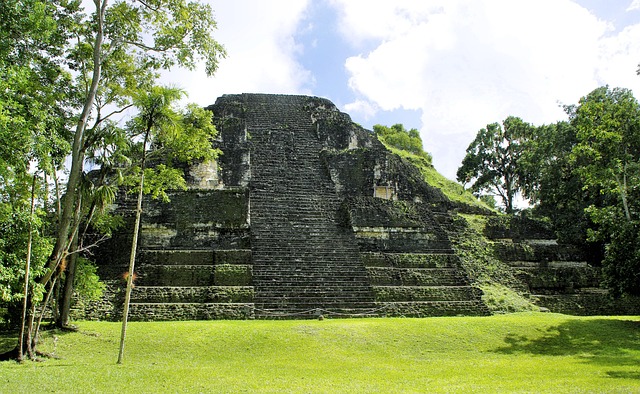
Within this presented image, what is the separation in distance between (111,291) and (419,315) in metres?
7.78

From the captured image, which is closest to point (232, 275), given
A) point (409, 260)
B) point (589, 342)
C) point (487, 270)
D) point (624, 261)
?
point (409, 260)

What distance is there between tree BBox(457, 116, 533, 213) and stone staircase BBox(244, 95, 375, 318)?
1451 centimetres

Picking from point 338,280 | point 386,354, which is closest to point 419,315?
point 338,280

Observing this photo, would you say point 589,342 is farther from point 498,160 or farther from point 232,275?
point 498,160

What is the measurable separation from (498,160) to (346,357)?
85.4 feet

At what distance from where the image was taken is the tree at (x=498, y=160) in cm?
3219

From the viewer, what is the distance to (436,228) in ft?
55.9

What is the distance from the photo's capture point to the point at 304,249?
50.0 feet

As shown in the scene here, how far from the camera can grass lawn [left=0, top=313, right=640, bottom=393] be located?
762 cm

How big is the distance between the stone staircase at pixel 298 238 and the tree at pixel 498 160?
47.6 feet

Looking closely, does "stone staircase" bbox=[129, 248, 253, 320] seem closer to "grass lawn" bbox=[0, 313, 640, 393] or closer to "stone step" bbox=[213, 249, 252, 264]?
"stone step" bbox=[213, 249, 252, 264]

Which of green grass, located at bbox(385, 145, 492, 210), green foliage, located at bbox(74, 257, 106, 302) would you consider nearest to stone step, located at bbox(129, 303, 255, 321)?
green foliage, located at bbox(74, 257, 106, 302)

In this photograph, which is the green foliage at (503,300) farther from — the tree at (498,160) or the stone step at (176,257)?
the tree at (498,160)

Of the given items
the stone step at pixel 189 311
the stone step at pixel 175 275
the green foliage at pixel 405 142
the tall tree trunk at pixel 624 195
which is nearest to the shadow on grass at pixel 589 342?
the tall tree trunk at pixel 624 195
